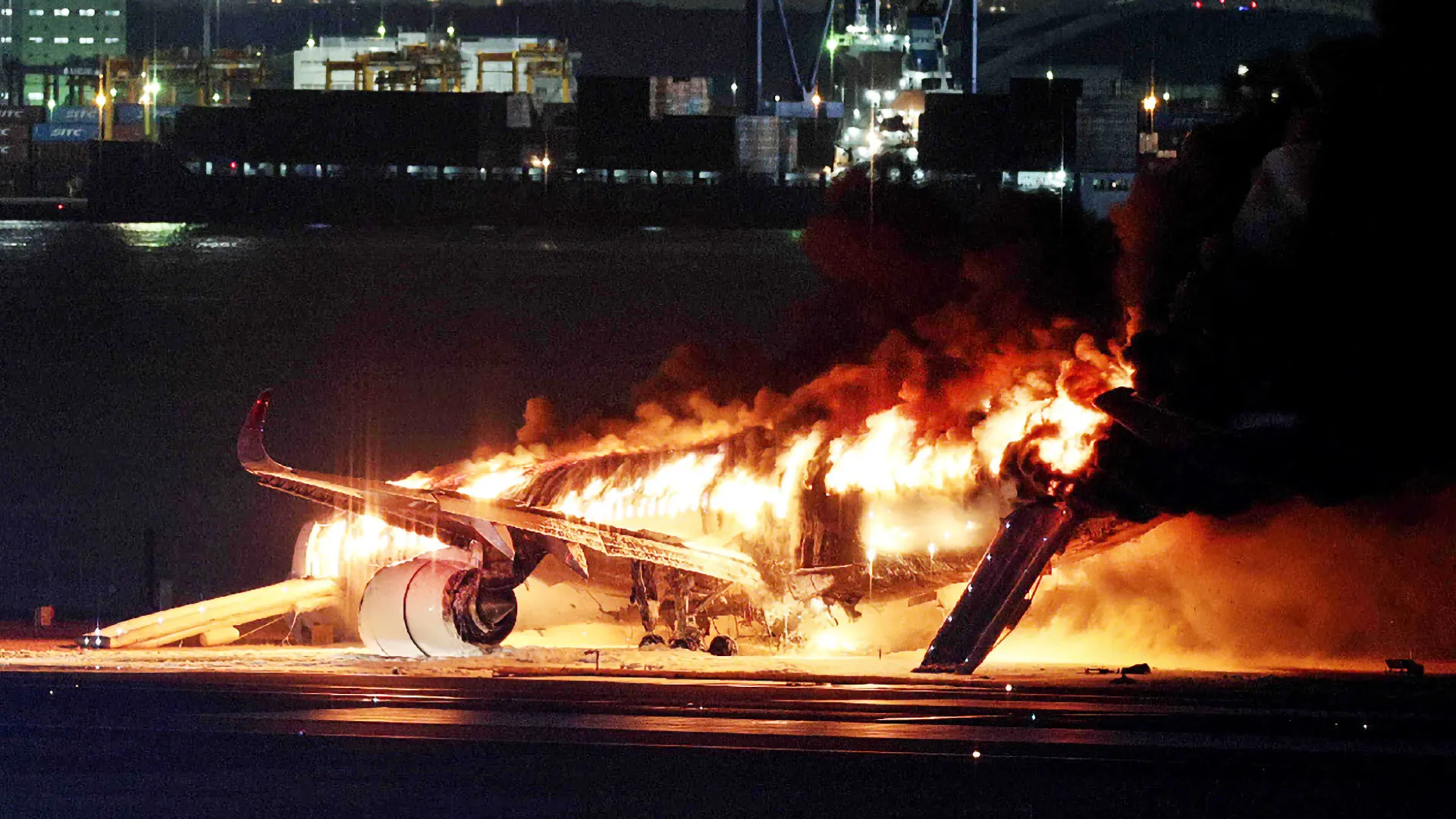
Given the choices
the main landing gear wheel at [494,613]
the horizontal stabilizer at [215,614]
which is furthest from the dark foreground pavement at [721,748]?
the horizontal stabilizer at [215,614]

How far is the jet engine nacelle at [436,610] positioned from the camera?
27266 millimetres

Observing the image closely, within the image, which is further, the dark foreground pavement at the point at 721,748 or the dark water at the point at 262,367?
the dark water at the point at 262,367

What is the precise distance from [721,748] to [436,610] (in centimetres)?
979

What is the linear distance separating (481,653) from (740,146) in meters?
159

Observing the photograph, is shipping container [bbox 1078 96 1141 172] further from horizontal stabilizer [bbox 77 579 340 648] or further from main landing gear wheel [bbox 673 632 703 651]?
main landing gear wheel [bbox 673 632 703 651]

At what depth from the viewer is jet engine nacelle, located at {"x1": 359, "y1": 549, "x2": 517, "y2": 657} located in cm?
2727

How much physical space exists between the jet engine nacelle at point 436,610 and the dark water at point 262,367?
428 inches

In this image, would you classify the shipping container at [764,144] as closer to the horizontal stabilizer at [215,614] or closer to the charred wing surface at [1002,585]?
the horizontal stabilizer at [215,614]

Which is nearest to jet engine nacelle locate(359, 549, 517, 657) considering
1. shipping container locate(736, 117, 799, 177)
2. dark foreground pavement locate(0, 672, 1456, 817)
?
dark foreground pavement locate(0, 672, 1456, 817)

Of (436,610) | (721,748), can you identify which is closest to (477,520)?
(436,610)

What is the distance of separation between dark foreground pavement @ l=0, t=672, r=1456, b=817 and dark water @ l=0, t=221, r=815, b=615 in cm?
1710

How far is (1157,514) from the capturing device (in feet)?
77.8

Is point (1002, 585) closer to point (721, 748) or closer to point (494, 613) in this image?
point (721, 748)

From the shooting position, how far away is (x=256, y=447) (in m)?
26.5
